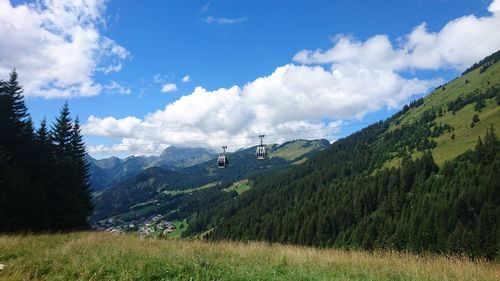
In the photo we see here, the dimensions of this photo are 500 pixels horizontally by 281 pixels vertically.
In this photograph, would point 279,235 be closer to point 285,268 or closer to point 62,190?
point 62,190

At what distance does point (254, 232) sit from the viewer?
193750 millimetres

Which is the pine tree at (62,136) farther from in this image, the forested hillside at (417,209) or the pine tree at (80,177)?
the forested hillside at (417,209)

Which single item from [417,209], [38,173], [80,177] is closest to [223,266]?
[38,173]

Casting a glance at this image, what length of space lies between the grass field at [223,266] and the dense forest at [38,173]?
23.4 metres

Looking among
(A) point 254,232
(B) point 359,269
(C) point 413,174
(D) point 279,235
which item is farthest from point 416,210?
(B) point 359,269

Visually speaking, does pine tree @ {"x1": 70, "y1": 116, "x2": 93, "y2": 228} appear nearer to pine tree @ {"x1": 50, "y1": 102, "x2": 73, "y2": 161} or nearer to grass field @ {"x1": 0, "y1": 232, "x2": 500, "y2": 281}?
pine tree @ {"x1": 50, "y1": 102, "x2": 73, "y2": 161}

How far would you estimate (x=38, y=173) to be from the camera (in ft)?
135

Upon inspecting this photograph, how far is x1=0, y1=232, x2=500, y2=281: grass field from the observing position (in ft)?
28.2

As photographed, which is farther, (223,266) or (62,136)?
(62,136)

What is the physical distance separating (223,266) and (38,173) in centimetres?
3857

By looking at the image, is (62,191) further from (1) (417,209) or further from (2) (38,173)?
(1) (417,209)

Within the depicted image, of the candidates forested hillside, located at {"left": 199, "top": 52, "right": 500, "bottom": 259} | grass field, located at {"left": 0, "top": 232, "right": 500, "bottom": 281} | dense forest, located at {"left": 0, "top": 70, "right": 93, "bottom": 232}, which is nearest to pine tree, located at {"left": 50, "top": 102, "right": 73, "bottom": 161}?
dense forest, located at {"left": 0, "top": 70, "right": 93, "bottom": 232}

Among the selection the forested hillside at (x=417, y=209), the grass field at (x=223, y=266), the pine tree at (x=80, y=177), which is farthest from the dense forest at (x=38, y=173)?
the forested hillside at (x=417, y=209)

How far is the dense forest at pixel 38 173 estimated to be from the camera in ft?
105
